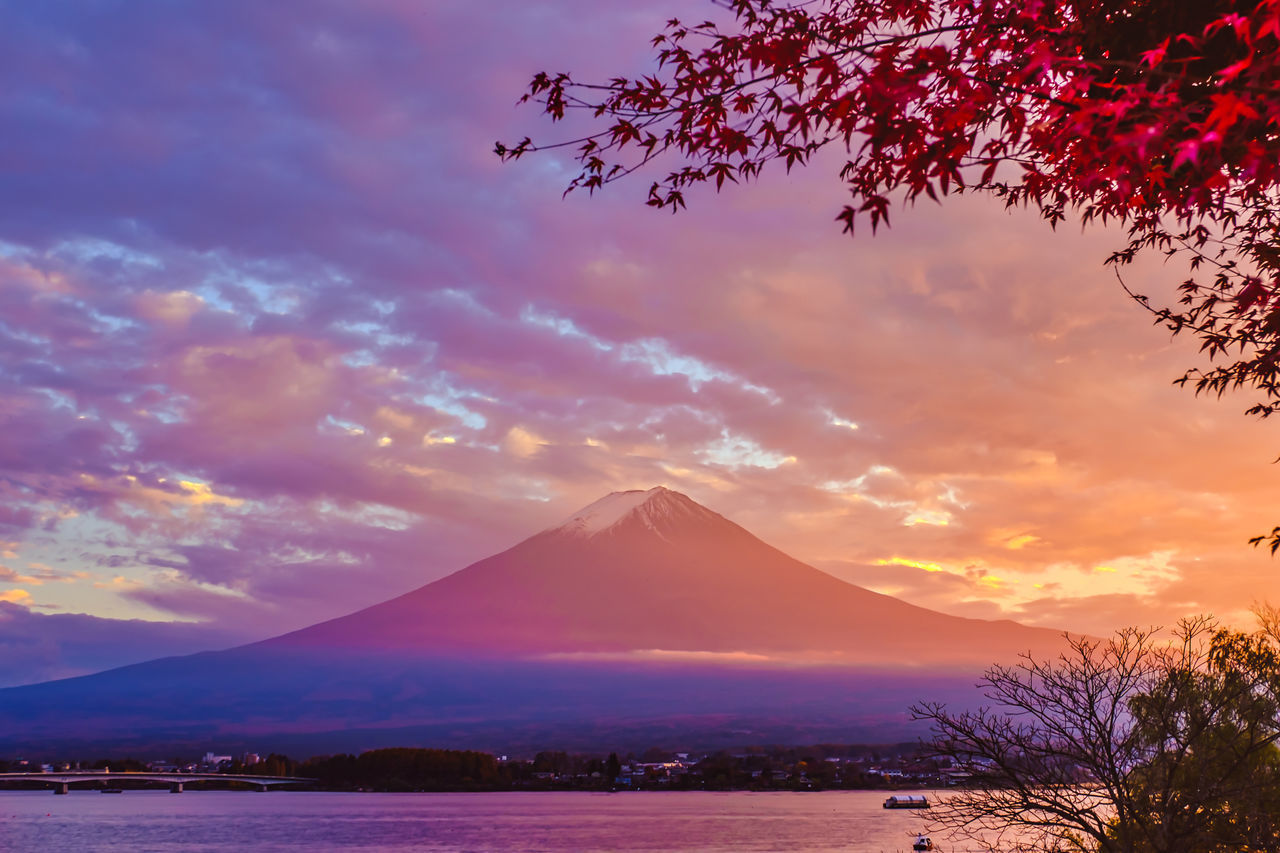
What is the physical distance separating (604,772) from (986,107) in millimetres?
200711

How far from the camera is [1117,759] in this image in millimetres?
14562

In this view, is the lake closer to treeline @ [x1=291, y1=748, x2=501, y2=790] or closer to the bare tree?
treeline @ [x1=291, y1=748, x2=501, y2=790]

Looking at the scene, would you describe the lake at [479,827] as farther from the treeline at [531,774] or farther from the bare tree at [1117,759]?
the bare tree at [1117,759]

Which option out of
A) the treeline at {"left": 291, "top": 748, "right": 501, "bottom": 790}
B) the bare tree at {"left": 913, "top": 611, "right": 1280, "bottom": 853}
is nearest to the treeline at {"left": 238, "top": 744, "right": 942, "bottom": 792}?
the treeline at {"left": 291, "top": 748, "right": 501, "bottom": 790}

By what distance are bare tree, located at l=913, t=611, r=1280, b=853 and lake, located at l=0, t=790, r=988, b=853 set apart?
203ft

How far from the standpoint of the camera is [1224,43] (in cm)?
591

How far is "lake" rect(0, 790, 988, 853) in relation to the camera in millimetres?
97312

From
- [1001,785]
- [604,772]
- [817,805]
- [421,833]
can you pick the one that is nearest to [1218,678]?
[1001,785]

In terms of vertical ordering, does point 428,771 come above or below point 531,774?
above

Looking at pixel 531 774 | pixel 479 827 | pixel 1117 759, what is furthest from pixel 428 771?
pixel 1117 759

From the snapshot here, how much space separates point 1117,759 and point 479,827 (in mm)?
123374

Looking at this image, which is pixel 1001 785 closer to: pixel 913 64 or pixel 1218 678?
pixel 1218 678

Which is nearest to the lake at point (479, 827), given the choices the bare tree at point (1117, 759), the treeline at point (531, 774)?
the treeline at point (531, 774)

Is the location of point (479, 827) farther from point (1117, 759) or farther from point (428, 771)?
point (1117, 759)
